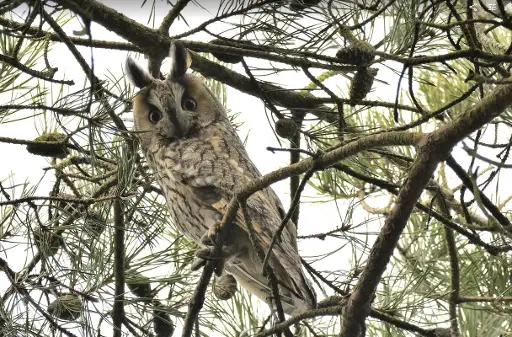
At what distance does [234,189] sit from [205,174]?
3.8 inches

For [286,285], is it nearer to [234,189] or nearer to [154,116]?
[234,189]

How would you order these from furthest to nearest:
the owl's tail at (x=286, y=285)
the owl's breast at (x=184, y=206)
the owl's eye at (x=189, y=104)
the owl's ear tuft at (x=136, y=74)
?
1. the owl's eye at (x=189, y=104)
2. the owl's ear tuft at (x=136, y=74)
3. the owl's breast at (x=184, y=206)
4. the owl's tail at (x=286, y=285)

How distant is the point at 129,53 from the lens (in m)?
1.77

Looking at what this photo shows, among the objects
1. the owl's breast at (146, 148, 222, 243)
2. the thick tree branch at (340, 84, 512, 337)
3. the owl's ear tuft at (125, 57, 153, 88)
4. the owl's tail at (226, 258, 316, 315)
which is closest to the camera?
the thick tree branch at (340, 84, 512, 337)

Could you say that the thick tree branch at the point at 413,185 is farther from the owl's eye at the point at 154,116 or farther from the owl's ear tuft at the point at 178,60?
the owl's eye at the point at 154,116

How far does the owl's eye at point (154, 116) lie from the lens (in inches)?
72.1

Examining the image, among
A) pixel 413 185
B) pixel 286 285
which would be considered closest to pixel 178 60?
pixel 286 285

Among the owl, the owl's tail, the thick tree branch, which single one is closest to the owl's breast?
the owl

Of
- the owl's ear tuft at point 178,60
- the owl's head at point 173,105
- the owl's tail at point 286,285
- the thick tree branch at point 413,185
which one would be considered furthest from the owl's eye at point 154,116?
the thick tree branch at point 413,185

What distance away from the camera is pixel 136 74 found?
1.78m

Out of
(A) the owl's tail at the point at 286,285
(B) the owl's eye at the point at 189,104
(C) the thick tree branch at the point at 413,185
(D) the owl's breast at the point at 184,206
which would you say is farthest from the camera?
(B) the owl's eye at the point at 189,104

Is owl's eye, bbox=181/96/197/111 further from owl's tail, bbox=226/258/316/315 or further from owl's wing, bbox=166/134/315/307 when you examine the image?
owl's tail, bbox=226/258/316/315

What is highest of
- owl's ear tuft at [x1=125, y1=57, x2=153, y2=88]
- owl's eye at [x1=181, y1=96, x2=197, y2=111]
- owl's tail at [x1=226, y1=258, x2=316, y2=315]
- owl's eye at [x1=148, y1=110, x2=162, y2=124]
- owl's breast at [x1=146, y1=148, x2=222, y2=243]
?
owl's eye at [x1=181, y1=96, x2=197, y2=111]

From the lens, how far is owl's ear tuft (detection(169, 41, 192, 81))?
1.53 metres
